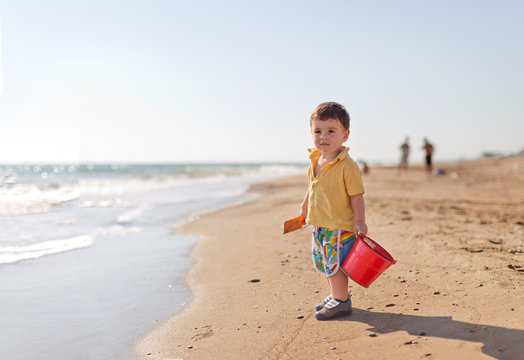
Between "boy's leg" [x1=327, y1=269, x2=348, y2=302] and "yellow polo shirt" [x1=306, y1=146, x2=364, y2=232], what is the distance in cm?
35

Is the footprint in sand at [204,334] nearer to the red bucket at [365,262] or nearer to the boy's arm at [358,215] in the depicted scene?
the red bucket at [365,262]

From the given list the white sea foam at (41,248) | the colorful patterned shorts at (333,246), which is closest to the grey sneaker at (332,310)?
the colorful patterned shorts at (333,246)

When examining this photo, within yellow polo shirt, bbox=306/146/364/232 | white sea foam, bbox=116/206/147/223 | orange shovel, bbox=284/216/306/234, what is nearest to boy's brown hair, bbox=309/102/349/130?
yellow polo shirt, bbox=306/146/364/232

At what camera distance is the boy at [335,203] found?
2826mm

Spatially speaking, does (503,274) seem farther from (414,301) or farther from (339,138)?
(339,138)

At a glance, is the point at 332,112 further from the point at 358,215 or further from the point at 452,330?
the point at 452,330

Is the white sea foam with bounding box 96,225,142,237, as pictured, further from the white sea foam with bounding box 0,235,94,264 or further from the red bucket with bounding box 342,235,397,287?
the red bucket with bounding box 342,235,397,287

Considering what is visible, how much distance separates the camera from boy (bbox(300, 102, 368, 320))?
2826mm

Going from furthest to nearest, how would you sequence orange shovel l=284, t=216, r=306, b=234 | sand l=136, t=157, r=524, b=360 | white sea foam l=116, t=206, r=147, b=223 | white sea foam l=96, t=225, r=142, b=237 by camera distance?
white sea foam l=116, t=206, r=147, b=223, white sea foam l=96, t=225, r=142, b=237, orange shovel l=284, t=216, r=306, b=234, sand l=136, t=157, r=524, b=360

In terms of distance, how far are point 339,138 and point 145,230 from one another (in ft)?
16.4

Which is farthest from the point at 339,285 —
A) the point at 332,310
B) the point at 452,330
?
the point at 452,330

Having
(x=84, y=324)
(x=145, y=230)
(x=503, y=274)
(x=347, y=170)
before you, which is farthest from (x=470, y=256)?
(x=145, y=230)

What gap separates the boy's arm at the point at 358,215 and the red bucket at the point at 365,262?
49 millimetres

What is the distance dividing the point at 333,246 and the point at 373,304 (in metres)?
0.60
